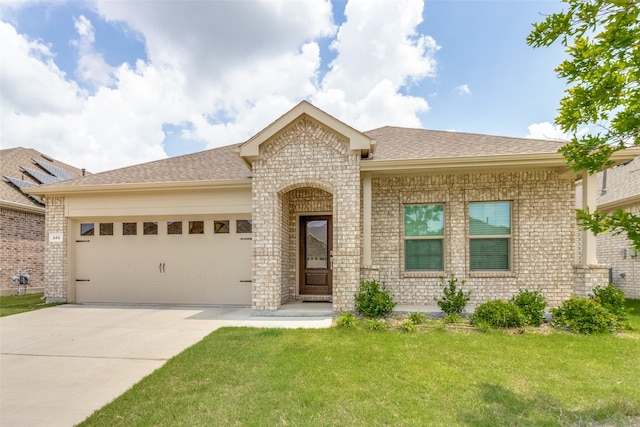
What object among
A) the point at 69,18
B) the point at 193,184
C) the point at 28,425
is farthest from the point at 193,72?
the point at 28,425

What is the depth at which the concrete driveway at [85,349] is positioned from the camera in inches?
136

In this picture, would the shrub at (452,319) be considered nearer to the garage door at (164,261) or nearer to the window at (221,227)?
the garage door at (164,261)

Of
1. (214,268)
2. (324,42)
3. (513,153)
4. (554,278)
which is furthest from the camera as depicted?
(324,42)

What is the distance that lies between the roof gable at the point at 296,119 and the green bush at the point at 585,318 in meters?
4.75

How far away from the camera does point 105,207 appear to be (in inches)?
355

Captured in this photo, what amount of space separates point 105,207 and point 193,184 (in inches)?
110

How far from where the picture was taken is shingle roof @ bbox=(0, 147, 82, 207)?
39.0 ft

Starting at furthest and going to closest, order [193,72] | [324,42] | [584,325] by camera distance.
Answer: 1. [324,42]
2. [193,72]
3. [584,325]

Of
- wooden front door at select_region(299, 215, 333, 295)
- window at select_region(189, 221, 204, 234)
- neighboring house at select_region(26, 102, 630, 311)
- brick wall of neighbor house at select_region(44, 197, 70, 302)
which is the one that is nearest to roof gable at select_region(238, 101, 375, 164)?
neighboring house at select_region(26, 102, 630, 311)

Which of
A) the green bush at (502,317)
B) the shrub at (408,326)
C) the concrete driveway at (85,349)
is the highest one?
the green bush at (502,317)

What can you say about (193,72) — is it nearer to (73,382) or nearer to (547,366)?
(73,382)

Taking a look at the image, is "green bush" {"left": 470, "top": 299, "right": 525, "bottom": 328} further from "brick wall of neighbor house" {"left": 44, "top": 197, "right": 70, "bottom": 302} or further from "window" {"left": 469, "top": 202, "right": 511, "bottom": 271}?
"brick wall of neighbor house" {"left": 44, "top": 197, "right": 70, "bottom": 302}

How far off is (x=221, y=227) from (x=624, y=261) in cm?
1267

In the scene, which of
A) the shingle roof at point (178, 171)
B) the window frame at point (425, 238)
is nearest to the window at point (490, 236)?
the window frame at point (425, 238)
